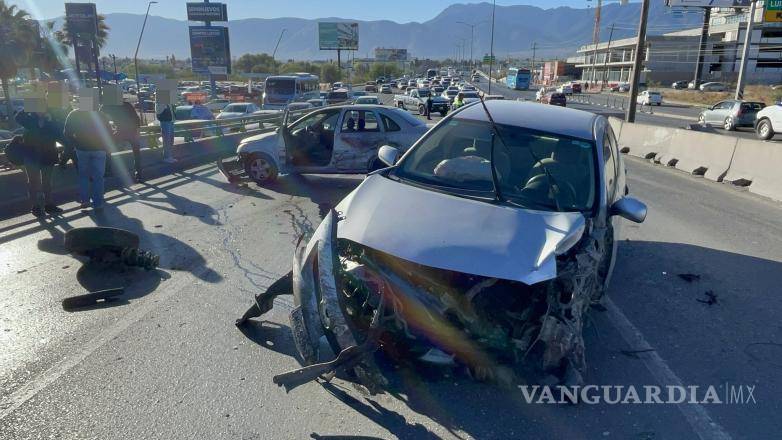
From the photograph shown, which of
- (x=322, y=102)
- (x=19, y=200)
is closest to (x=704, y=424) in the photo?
(x=19, y=200)

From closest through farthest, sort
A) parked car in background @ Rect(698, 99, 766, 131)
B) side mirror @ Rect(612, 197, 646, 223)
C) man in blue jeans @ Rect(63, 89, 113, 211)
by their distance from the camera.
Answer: side mirror @ Rect(612, 197, 646, 223)
man in blue jeans @ Rect(63, 89, 113, 211)
parked car in background @ Rect(698, 99, 766, 131)

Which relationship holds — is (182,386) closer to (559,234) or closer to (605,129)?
(559,234)

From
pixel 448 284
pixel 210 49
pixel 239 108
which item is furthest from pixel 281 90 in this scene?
pixel 448 284

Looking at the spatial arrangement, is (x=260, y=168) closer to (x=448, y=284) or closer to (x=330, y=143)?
(x=330, y=143)

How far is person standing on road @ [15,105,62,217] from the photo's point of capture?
8266 mm

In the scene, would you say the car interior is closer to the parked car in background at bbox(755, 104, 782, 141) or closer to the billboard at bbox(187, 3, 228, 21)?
the parked car in background at bbox(755, 104, 782, 141)

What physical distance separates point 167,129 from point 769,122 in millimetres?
21719

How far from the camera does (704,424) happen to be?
3422 mm

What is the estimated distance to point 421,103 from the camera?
36562 millimetres

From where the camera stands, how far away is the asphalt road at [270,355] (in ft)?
10.9

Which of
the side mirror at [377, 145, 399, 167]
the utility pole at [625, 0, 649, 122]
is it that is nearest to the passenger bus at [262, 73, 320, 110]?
the utility pole at [625, 0, 649, 122]

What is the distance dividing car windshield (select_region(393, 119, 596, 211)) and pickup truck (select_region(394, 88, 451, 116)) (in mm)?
29084

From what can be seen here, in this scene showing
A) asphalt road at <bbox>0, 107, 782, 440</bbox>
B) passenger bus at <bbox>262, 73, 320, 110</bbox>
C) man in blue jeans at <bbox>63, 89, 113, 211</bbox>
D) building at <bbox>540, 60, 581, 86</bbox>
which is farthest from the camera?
building at <bbox>540, 60, 581, 86</bbox>

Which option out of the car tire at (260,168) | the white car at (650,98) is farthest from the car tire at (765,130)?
the white car at (650,98)
